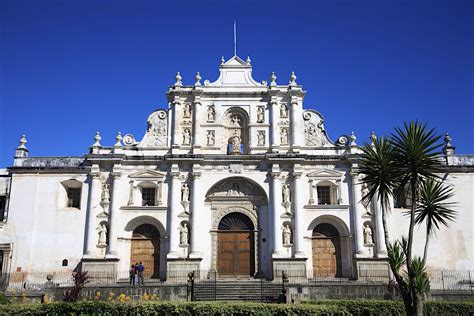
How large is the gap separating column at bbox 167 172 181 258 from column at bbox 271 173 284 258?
591cm

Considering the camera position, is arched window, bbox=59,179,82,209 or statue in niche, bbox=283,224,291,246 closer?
statue in niche, bbox=283,224,291,246

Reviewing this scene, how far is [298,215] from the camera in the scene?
90.2 ft

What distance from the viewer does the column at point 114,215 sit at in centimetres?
2706

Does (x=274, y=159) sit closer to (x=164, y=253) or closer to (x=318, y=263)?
(x=318, y=263)

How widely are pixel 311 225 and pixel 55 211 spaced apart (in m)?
16.1

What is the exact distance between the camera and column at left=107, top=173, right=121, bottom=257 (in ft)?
88.8

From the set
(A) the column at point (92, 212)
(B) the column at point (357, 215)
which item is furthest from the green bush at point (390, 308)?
(A) the column at point (92, 212)

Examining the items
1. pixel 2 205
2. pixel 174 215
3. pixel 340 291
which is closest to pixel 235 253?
pixel 174 215

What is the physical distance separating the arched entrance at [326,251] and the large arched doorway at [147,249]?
9.89 m

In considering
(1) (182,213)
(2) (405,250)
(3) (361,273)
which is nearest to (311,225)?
(3) (361,273)

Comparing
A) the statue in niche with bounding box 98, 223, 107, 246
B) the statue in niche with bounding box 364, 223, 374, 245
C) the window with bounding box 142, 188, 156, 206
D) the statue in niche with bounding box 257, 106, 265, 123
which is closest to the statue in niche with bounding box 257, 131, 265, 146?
the statue in niche with bounding box 257, 106, 265, 123

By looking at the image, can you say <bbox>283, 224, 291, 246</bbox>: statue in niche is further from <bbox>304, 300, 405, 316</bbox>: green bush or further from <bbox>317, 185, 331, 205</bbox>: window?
<bbox>304, 300, 405, 316</bbox>: green bush

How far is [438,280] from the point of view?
27000 millimetres

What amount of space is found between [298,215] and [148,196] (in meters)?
9.77
